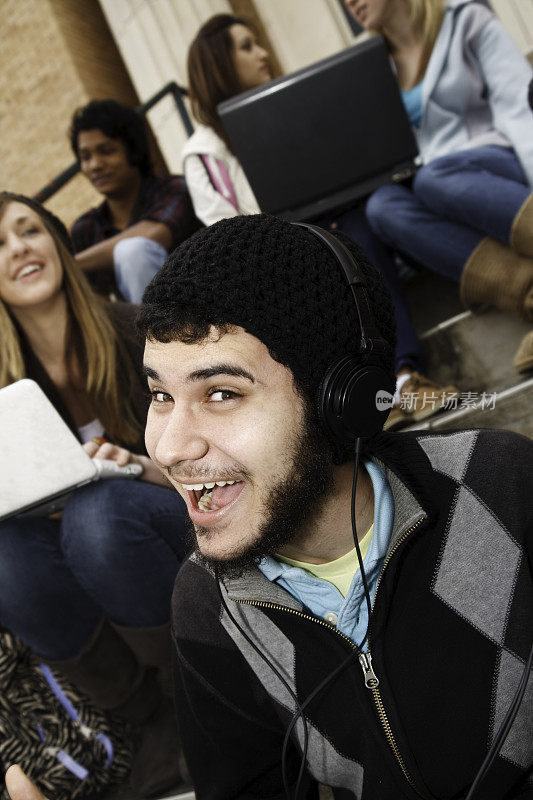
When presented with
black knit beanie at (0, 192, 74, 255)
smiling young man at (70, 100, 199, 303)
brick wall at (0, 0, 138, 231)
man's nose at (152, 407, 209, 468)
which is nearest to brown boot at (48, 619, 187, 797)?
man's nose at (152, 407, 209, 468)

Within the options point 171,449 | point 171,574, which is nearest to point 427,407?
point 171,574

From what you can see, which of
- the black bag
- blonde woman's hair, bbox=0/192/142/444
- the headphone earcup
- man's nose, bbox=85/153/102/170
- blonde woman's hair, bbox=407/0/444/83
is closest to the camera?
the headphone earcup

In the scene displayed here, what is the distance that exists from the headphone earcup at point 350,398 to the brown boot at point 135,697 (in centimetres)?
110

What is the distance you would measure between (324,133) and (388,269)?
1.77 ft

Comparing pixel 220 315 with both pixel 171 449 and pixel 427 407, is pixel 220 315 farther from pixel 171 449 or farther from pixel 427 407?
pixel 427 407

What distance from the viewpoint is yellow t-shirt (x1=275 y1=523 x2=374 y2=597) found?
1007 millimetres

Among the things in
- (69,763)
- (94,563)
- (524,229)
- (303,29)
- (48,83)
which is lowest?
(69,763)

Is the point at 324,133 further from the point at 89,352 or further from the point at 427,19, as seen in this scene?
the point at 89,352

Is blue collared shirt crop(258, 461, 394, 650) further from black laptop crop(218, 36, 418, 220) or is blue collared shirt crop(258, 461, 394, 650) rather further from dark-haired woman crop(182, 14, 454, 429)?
dark-haired woman crop(182, 14, 454, 429)

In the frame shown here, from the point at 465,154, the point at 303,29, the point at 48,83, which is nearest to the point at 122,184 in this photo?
the point at 465,154

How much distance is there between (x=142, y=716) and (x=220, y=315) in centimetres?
135

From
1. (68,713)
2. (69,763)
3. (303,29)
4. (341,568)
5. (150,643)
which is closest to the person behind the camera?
(341,568)

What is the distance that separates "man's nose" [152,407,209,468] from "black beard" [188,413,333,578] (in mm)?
126

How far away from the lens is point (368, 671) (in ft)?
3.04
